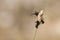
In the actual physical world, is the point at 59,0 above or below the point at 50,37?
above

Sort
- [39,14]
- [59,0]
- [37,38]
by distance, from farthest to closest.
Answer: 1. [59,0]
2. [37,38]
3. [39,14]

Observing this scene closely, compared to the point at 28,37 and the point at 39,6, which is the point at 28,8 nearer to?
the point at 39,6

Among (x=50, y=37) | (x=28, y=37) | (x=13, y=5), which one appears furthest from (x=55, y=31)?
(x=13, y=5)

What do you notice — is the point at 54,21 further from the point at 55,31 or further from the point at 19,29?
the point at 19,29

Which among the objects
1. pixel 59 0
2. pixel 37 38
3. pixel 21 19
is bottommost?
pixel 37 38

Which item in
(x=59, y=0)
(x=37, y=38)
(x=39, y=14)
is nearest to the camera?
(x=39, y=14)

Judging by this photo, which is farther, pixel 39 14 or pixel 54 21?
pixel 54 21
